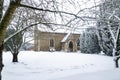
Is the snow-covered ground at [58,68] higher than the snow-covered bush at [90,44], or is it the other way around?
the snow-covered bush at [90,44]

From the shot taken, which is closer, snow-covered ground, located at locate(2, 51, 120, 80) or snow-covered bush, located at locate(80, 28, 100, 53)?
snow-covered ground, located at locate(2, 51, 120, 80)

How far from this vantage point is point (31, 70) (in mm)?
16031

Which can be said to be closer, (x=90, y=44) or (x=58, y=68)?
(x=58, y=68)

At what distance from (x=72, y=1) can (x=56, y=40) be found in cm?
3345

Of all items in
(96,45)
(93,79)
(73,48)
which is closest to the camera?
(93,79)

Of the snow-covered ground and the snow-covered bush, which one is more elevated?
the snow-covered bush

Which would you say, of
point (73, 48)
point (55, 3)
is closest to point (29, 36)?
point (55, 3)

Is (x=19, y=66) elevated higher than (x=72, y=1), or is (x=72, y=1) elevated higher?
(x=72, y=1)

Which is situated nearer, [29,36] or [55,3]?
[55,3]

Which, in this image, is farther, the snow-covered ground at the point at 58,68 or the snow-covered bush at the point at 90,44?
the snow-covered bush at the point at 90,44

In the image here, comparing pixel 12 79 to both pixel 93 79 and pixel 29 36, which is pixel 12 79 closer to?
pixel 93 79

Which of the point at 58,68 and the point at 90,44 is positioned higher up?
the point at 90,44

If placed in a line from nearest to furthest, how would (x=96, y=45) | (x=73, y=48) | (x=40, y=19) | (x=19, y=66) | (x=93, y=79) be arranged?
(x=40, y=19), (x=93, y=79), (x=19, y=66), (x=96, y=45), (x=73, y=48)

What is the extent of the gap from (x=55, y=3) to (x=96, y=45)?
20586 millimetres
